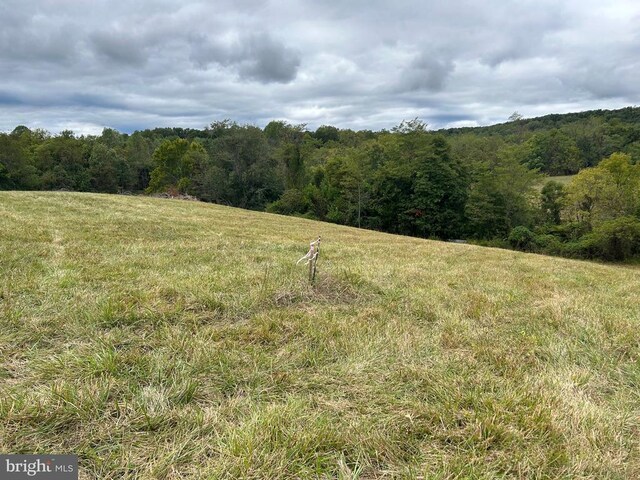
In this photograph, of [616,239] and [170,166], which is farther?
[170,166]

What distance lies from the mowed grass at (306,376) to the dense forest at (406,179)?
96.3 feet

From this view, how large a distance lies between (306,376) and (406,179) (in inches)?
1368

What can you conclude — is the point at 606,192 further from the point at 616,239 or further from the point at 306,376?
the point at 306,376

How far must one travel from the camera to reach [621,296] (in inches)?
199

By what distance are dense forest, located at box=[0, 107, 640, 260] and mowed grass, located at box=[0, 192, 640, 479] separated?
29.3 meters

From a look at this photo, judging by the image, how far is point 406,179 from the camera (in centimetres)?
3544

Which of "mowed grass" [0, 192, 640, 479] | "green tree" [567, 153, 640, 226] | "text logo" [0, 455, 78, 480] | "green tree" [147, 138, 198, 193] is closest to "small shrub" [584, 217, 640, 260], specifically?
"green tree" [567, 153, 640, 226]

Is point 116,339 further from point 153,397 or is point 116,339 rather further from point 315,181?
point 315,181

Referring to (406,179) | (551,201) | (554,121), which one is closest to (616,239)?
(551,201)

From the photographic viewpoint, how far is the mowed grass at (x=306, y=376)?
1.71m

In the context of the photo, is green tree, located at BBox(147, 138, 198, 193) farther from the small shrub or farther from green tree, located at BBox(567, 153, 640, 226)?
the small shrub

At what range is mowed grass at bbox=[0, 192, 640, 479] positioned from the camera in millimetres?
1711

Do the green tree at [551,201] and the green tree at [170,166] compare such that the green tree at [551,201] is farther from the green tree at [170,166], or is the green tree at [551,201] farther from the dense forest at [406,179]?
the green tree at [170,166]

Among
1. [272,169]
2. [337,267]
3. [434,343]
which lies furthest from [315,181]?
[434,343]
